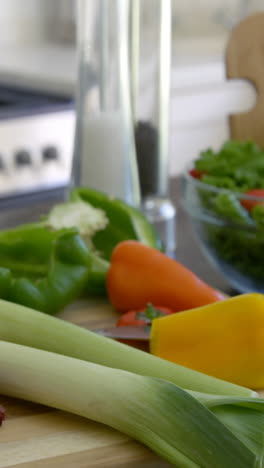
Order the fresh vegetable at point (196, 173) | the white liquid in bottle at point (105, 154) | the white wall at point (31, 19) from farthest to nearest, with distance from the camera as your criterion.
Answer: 1. the white wall at point (31, 19)
2. the white liquid in bottle at point (105, 154)
3. the fresh vegetable at point (196, 173)

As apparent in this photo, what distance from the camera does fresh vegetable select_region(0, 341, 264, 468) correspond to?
67 centimetres

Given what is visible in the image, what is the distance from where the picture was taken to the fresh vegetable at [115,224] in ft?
3.79

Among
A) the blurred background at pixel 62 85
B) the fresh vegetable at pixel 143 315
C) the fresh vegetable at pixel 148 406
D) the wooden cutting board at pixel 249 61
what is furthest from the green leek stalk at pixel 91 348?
the wooden cutting board at pixel 249 61

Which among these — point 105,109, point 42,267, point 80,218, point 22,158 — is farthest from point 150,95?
point 22,158

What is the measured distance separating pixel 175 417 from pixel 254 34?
1.09m

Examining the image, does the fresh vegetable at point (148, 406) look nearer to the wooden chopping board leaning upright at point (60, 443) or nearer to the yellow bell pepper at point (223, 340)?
the wooden chopping board leaning upright at point (60, 443)

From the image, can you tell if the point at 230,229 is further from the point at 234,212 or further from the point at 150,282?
the point at 150,282

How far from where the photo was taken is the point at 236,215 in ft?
3.50

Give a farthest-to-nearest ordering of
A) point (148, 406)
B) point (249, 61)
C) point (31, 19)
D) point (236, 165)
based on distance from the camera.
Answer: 1. point (31, 19)
2. point (249, 61)
3. point (236, 165)
4. point (148, 406)

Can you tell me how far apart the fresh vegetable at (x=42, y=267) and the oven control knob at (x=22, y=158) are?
2.83 feet

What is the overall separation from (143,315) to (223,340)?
0.15 m

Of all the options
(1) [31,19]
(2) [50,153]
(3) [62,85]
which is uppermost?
(1) [31,19]

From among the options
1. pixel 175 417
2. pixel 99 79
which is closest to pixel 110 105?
pixel 99 79

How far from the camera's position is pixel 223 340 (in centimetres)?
85
